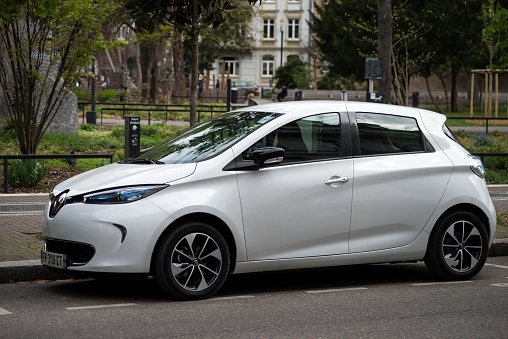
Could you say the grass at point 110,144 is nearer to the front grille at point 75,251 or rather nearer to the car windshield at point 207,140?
the car windshield at point 207,140

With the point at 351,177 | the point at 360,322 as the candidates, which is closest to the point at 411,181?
the point at 351,177

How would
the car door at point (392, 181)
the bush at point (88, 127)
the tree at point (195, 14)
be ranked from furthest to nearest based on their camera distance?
the bush at point (88, 127) → the tree at point (195, 14) → the car door at point (392, 181)

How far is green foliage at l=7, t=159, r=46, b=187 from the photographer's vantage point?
14.0 metres

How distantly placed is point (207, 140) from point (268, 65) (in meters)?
87.1

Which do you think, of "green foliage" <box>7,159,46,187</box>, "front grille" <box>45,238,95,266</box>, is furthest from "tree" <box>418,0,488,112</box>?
"front grille" <box>45,238,95,266</box>

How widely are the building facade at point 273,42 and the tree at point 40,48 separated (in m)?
74.5

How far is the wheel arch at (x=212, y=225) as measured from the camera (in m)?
6.83

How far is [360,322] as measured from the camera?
6.39 metres

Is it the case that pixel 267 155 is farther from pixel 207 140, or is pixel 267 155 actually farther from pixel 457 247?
pixel 457 247

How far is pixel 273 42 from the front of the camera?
92938 mm

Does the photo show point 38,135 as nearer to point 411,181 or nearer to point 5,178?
point 5,178

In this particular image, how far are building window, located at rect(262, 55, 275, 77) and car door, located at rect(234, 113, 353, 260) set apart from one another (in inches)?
3405

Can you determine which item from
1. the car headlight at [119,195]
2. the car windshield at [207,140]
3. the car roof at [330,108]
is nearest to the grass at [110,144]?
the car windshield at [207,140]

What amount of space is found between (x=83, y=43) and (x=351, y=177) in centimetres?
794
